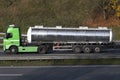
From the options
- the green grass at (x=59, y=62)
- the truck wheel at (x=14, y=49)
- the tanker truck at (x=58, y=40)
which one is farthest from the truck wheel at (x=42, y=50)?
the green grass at (x=59, y=62)

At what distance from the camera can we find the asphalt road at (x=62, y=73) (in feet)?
63.1

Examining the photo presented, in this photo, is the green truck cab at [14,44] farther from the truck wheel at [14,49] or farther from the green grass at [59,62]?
the green grass at [59,62]

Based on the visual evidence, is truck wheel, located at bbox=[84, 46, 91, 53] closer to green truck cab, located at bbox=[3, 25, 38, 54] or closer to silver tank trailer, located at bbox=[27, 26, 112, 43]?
silver tank trailer, located at bbox=[27, 26, 112, 43]

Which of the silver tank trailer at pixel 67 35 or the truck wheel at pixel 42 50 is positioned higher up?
the silver tank trailer at pixel 67 35

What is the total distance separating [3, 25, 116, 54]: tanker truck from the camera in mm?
36625

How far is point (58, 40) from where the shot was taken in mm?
37594

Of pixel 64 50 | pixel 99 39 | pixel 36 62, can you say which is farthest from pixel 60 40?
pixel 36 62

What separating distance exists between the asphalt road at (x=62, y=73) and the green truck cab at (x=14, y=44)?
1244cm

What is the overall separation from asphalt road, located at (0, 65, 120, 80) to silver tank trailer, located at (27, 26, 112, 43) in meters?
13.5

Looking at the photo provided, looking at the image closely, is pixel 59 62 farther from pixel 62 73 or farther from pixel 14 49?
pixel 14 49

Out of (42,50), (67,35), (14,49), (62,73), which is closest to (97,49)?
(67,35)

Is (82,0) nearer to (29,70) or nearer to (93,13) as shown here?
(93,13)

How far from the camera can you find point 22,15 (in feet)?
192

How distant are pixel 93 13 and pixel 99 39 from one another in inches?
901
